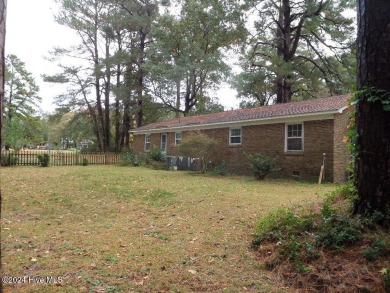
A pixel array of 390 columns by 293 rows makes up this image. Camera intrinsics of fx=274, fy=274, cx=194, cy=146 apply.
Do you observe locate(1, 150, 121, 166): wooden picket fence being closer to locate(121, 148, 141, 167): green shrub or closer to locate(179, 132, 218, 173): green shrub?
locate(121, 148, 141, 167): green shrub

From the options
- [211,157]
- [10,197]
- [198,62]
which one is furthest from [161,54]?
[10,197]

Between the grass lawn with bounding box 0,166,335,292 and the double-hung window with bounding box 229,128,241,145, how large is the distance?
8030mm

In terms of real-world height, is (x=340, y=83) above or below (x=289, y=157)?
above

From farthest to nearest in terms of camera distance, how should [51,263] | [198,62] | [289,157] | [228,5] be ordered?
[198,62]
[228,5]
[289,157]
[51,263]

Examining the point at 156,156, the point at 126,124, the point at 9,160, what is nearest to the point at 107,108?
the point at 126,124

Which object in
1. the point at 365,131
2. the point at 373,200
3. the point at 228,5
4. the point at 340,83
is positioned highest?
the point at 228,5

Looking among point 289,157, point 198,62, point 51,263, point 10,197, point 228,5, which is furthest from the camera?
point 198,62

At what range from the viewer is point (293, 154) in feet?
44.8

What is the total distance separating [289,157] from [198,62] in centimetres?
1580

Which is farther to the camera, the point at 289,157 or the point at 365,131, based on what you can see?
the point at 289,157

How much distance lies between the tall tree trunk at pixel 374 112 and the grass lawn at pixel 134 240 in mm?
1915

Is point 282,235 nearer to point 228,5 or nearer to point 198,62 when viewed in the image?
point 228,5

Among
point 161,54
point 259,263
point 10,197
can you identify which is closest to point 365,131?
point 259,263

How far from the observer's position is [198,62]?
86.3 feet
